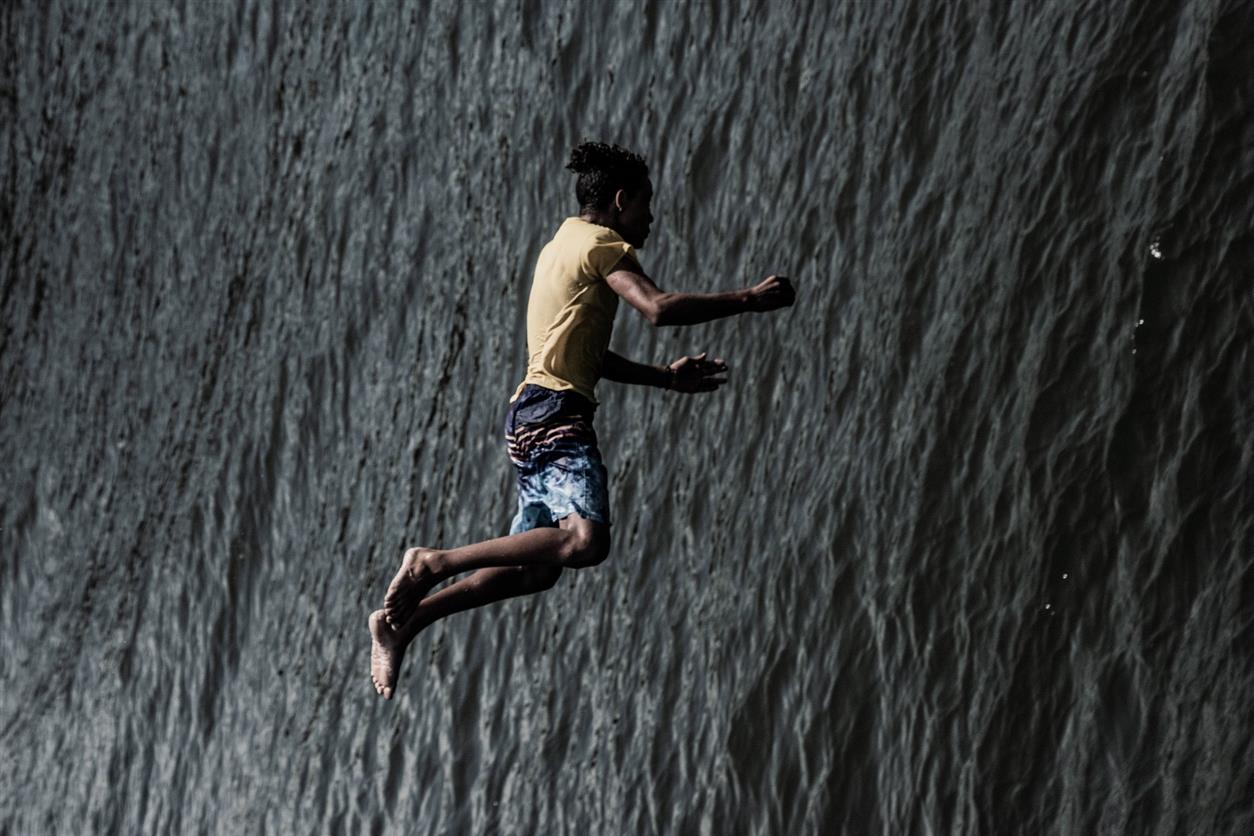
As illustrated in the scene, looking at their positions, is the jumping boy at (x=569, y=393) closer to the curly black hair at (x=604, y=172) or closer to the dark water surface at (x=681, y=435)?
the curly black hair at (x=604, y=172)

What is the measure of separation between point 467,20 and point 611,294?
5390 millimetres

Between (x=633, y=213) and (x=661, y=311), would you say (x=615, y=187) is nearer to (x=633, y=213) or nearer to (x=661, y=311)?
(x=633, y=213)

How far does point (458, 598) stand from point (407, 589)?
0.15m

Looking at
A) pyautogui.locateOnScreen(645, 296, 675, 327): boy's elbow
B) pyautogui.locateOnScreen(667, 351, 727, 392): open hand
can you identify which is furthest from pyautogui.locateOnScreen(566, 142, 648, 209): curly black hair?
pyautogui.locateOnScreen(667, 351, 727, 392): open hand

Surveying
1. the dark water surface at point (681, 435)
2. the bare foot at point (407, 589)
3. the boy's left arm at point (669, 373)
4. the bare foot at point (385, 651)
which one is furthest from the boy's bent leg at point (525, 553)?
the dark water surface at point (681, 435)

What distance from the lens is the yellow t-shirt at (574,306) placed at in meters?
5.22

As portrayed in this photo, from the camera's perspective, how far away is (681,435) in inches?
319

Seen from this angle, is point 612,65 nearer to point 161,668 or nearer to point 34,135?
point 161,668

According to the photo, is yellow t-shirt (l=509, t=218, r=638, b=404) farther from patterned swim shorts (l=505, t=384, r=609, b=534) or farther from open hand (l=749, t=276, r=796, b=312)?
open hand (l=749, t=276, r=796, b=312)

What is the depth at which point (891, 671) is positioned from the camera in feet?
21.3

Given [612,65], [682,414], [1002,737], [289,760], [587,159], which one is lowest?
[289,760]

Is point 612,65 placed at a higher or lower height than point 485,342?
higher

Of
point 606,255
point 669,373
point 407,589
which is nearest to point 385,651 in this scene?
point 407,589

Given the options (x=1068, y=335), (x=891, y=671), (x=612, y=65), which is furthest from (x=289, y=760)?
(x=1068, y=335)
